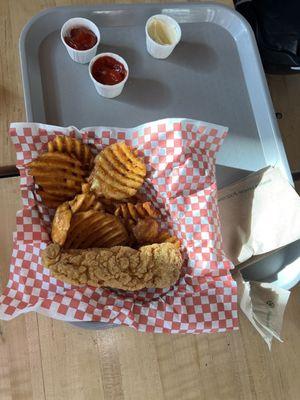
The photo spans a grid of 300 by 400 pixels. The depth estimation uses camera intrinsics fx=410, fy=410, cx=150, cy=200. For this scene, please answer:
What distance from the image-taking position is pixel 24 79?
1.17m

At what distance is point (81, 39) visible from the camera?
1.18 meters

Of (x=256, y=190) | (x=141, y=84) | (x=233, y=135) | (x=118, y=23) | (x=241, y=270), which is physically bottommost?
(x=241, y=270)

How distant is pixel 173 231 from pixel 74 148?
1.12 feet

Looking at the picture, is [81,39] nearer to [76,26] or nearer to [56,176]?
[76,26]

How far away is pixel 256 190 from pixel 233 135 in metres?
0.19

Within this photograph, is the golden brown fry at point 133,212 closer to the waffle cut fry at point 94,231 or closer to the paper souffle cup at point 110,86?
the waffle cut fry at point 94,231

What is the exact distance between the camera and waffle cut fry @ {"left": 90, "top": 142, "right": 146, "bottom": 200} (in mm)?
1029

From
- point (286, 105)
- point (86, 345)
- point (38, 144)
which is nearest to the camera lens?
point (38, 144)

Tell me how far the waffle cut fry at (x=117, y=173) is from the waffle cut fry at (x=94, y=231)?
7 centimetres

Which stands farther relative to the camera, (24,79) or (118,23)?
(118,23)

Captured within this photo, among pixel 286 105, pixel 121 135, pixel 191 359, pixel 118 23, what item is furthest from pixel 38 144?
pixel 286 105

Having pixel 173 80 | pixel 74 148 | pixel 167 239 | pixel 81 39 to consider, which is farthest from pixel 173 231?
pixel 81 39

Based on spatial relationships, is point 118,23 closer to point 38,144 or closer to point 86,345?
point 38,144

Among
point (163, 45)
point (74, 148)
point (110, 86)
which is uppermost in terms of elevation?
point (163, 45)
